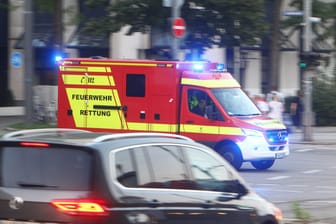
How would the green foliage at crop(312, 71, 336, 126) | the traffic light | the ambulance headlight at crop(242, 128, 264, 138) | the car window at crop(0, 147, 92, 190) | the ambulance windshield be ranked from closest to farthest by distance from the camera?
the car window at crop(0, 147, 92, 190) < the ambulance headlight at crop(242, 128, 264, 138) < the ambulance windshield < the traffic light < the green foliage at crop(312, 71, 336, 126)

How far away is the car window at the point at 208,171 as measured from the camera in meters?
7.27

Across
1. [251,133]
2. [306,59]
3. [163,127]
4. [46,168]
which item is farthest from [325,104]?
[46,168]

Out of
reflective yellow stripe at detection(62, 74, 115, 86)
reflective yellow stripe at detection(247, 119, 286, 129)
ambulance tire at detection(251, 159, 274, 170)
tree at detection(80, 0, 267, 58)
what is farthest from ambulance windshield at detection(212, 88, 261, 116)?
tree at detection(80, 0, 267, 58)

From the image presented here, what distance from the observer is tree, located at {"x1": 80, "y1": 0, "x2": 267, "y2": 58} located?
34594mm

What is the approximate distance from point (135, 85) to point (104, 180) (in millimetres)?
14450

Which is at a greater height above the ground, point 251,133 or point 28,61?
point 28,61

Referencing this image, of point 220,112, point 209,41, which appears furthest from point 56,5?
point 220,112

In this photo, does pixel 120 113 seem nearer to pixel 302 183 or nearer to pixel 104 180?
pixel 302 183

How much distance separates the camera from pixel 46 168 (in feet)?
21.3

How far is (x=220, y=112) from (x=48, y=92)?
18.8 metres

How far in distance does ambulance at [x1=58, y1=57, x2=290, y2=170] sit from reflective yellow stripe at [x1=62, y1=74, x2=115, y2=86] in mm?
18

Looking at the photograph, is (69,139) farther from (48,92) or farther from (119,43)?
(119,43)

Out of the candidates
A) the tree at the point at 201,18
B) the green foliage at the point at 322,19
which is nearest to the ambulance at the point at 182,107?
the tree at the point at 201,18

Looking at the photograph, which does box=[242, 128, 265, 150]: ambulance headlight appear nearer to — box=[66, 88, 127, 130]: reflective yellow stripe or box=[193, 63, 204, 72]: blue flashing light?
box=[193, 63, 204, 72]: blue flashing light
